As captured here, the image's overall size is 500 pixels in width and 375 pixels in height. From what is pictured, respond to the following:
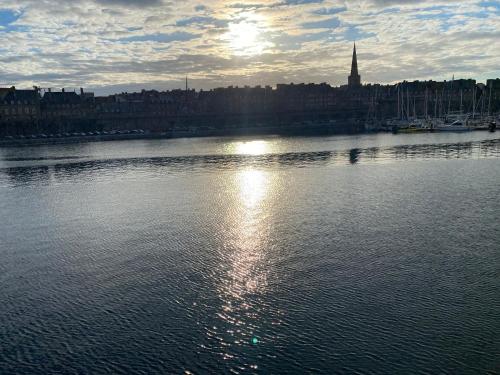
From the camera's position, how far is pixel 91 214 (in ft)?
117

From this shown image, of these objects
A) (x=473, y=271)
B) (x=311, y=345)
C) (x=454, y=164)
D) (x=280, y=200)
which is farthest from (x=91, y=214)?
(x=454, y=164)

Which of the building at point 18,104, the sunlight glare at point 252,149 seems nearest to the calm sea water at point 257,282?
the sunlight glare at point 252,149

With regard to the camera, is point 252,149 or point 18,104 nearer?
point 252,149

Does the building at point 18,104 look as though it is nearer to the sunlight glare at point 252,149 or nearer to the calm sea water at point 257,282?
the sunlight glare at point 252,149

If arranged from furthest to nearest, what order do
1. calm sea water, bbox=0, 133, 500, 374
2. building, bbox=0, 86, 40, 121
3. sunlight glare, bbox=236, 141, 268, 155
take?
building, bbox=0, 86, 40, 121 < sunlight glare, bbox=236, 141, 268, 155 < calm sea water, bbox=0, 133, 500, 374

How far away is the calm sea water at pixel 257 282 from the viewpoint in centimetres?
1445

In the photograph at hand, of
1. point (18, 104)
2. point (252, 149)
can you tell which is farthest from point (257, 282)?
point (18, 104)

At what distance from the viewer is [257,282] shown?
20.1 m

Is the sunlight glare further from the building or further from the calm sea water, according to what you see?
the building

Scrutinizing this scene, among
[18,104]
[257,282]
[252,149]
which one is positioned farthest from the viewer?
[18,104]

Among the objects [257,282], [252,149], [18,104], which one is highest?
[18,104]

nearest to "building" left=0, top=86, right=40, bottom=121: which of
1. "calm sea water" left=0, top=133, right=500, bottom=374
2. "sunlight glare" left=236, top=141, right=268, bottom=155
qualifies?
"sunlight glare" left=236, top=141, right=268, bottom=155

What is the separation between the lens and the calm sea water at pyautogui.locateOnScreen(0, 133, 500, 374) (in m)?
14.5

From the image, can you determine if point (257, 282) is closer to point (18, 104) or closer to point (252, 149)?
point (252, 149)
